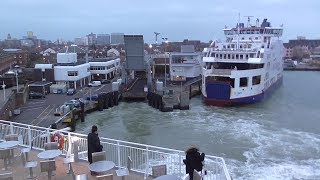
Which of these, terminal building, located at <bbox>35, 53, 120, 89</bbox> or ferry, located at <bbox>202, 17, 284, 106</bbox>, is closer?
ferry, located at <bbox>202, 17, 284, 106</bbox>

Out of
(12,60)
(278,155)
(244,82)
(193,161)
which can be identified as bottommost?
(278,155)

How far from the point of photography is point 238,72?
3247 cm

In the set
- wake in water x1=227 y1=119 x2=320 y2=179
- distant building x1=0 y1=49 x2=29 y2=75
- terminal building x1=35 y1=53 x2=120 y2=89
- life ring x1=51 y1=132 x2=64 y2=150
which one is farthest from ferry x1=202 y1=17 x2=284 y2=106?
distant building x1=0 y1=49 x2=29 y2=75

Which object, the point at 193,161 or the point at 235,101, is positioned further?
the point at 235,101

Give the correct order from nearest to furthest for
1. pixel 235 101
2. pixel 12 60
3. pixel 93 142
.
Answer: pixel 93 142 < pixel 235 101 < pixel 12 60

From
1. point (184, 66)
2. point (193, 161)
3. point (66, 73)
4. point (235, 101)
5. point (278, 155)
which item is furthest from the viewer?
point (184, 66)

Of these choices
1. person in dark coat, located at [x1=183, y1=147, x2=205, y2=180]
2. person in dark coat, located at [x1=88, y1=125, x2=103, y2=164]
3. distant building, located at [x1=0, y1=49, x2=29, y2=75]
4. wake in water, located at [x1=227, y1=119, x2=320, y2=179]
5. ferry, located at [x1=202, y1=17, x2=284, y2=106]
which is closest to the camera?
person in dark coat, located at [x1=183, y1=147, x2=205, y2=180]

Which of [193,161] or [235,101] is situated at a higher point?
[193,161]

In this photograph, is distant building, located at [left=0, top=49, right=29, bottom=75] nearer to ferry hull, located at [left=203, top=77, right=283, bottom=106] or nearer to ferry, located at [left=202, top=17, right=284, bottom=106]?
ferry, located at [left=202, top=17, right=284, bottom=106]

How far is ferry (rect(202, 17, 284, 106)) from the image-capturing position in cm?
3291

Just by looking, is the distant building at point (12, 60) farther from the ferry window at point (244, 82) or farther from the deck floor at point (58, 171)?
the deck floor at point (58, 171)

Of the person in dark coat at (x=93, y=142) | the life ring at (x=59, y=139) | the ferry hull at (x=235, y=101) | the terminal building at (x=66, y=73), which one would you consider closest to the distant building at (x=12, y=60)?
the terminal building at (x=66, y=73)

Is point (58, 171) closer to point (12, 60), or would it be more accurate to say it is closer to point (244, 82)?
point (244, 82)

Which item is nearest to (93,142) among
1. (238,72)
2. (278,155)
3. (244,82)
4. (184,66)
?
(278,155)
